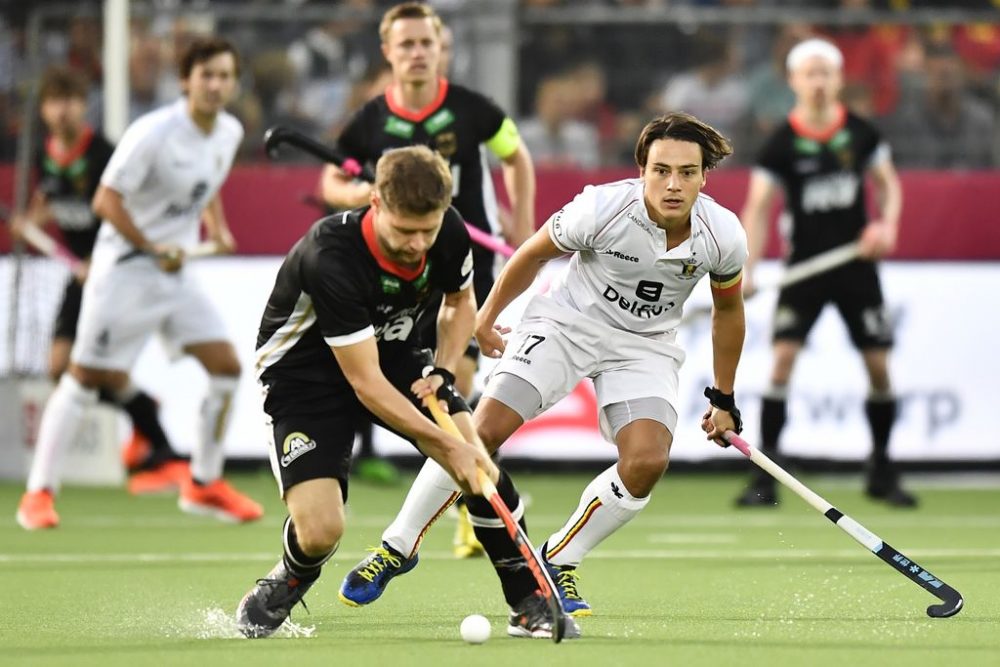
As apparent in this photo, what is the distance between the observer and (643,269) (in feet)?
18.0

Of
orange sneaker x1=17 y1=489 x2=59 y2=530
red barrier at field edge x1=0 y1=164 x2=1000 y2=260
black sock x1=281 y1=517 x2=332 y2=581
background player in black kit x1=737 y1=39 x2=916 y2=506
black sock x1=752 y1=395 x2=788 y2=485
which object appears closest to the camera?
black sock x1=281 y1=517 x2=332 y2=581

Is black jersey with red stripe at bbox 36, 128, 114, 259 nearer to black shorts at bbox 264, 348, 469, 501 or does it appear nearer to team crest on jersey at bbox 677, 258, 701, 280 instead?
black shorts at bbox 264, 348, 469, 501

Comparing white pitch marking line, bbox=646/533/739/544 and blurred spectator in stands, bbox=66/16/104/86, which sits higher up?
blurred spectator in stands, bbox=66/16/104/86

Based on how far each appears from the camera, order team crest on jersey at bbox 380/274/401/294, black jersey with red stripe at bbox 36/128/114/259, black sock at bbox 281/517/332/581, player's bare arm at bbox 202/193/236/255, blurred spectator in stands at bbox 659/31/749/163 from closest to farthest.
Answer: team crest on jersey at bbox 380/274/401/294 → black sock at bbox 281/517/332/581 → player's bare arm at bbox 202/193/236/255 → black jersey with red stripe at bbox 36/128/114/259 → blurred spectator in stands at bbox 659/31/749/163

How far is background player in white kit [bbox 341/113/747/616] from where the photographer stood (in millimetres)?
5375

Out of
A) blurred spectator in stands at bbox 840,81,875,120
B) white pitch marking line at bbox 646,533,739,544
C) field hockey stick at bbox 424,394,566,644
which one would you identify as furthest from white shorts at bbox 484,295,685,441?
blurred spectator in stands at bbox 840,81,875,120

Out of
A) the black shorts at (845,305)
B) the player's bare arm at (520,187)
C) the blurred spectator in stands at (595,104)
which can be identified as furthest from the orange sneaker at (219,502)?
the blurred spectator in stands at (595,104)

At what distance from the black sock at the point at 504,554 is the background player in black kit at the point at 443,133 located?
191 cm

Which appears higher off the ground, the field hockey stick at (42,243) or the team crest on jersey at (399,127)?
the team crest on jersey at (399,127)

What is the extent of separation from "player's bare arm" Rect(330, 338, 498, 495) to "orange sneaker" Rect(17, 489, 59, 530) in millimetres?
3640

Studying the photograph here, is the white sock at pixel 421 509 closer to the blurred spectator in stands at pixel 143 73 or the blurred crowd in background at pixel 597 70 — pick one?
the blurred crowd in background at pixel 597 70

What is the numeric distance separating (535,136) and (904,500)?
3.27m

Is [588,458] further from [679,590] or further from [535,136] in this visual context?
[679,590]

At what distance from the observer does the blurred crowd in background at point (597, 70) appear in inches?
426
